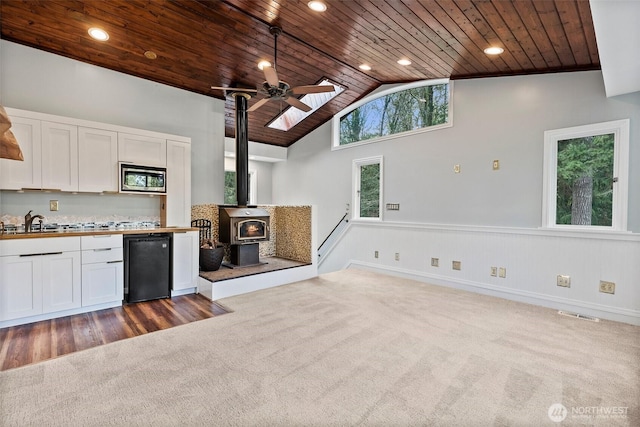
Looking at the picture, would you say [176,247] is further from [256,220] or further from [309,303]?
[309,303]

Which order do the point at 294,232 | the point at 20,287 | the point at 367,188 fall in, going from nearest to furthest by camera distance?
the point at 20,287 < the point at 294,232 < the point at 367,188

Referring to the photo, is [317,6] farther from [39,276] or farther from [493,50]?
[39,276]

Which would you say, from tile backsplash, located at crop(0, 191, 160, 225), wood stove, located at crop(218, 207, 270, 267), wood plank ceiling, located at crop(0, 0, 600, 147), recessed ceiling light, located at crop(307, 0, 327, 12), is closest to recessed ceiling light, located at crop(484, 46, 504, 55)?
wood plank ceiling, located at crop(0, 0, 600, 147)

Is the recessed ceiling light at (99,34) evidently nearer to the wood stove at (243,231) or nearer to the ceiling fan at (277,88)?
the ceiling fan at (277,88)

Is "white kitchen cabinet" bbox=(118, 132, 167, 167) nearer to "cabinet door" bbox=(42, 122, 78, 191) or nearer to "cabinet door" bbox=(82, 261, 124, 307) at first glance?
"cabinet door" bbox=(42, 122, 78, 191)

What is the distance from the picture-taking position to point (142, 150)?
13.4 feet

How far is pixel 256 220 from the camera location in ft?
15.8

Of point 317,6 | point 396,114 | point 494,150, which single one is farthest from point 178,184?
point 494,150

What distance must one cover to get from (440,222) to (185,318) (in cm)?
387

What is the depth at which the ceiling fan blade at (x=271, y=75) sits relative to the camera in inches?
134

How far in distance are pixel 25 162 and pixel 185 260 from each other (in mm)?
2005

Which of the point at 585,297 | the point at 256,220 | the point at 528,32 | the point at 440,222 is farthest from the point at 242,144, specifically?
the point at 585,297

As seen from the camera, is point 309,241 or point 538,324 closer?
point 538,324

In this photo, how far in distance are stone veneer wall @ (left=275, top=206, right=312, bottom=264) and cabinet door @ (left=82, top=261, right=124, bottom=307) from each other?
8.76ft
